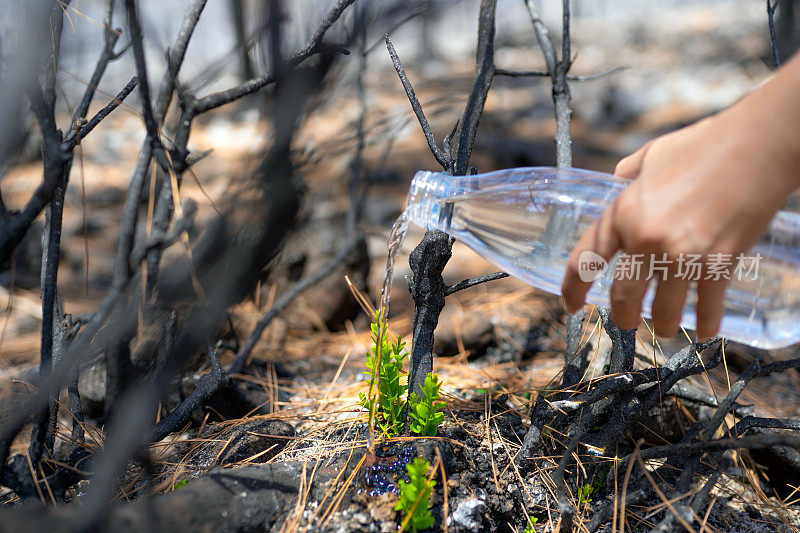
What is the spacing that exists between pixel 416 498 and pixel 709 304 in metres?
0.77

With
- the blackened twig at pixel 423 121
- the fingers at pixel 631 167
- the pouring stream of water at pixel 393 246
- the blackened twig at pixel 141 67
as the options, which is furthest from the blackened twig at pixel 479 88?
the blackened twig at pixel 141 67

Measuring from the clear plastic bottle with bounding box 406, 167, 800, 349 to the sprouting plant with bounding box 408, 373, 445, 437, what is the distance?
18.7 inches

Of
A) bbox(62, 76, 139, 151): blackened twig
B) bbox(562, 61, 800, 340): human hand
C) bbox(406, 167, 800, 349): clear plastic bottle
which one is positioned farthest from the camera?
bbox(406, 167, 800, 349): clear plastic bottle

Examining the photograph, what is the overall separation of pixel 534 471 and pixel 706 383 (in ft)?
3.59

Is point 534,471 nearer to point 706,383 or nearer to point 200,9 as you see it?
point 706,383

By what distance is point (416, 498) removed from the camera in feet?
4.16

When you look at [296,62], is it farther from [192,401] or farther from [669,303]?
[192,401]

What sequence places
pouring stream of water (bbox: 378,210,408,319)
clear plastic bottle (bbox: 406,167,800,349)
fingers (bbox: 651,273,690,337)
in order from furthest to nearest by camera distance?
clear plastic bottle (bbox: 406,167,800,349), pouring stream of water (bbox: 378,210,408,319), fingers (bbox: 651,273,690,337)

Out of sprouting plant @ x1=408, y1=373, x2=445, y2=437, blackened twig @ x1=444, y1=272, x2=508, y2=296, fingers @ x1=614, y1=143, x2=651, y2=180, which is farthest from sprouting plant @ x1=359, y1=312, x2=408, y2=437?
fingers @ x1=614, y1=143, x2=651, y2=180

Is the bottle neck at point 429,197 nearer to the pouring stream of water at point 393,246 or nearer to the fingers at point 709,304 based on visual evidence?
the pouring stream of water at point 393,246

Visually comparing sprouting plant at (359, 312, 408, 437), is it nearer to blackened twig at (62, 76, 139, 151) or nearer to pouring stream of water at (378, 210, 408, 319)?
pouring stream of water at (378, 210, 408, 319)

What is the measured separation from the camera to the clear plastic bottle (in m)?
1.65

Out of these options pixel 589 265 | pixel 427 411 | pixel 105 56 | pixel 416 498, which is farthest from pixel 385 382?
pixel 105 56

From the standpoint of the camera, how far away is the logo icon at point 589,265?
45.2 inches
